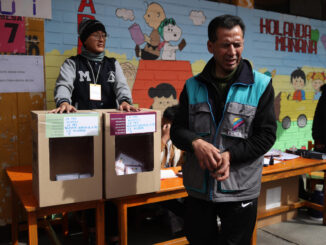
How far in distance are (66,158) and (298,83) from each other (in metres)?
4.30

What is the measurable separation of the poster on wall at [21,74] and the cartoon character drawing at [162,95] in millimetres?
1251

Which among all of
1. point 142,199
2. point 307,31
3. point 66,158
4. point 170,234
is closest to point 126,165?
point 142,199

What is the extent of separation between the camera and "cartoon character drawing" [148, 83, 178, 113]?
3.81m

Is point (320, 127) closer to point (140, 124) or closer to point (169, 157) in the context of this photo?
point (169, 157)

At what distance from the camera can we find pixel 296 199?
3475 mm

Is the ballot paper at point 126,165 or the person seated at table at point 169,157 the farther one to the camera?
the person seated at table at point 169,157

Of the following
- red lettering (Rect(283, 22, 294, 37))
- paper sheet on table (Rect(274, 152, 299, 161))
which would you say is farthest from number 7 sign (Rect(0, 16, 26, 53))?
red lettering (Rect(283, 22, 294, 37))

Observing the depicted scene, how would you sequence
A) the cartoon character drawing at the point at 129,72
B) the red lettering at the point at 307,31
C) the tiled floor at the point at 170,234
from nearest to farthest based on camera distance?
the tiled floor at the point at 170,234, the cartoon character drawing at the point at 129,72, the red lettering at the point at 307,31

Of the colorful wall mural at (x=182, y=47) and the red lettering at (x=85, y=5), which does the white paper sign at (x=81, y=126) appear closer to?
the colorful wall mural at (x=182, y=47)

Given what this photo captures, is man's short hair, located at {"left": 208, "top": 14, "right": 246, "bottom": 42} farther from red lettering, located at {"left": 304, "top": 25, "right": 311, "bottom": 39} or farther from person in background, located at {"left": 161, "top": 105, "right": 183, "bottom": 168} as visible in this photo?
red lettering, located at {"left": 304, "top": 25, "right": 311, "bottom": 39}

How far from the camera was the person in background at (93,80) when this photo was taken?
2.58 m

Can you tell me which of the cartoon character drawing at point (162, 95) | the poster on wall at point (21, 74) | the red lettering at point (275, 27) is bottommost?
the cartoon character drawing at point (162, 95)

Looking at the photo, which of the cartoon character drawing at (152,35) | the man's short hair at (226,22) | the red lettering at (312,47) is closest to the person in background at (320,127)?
the red lettering at (312,47)

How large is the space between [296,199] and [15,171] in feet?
9.31
